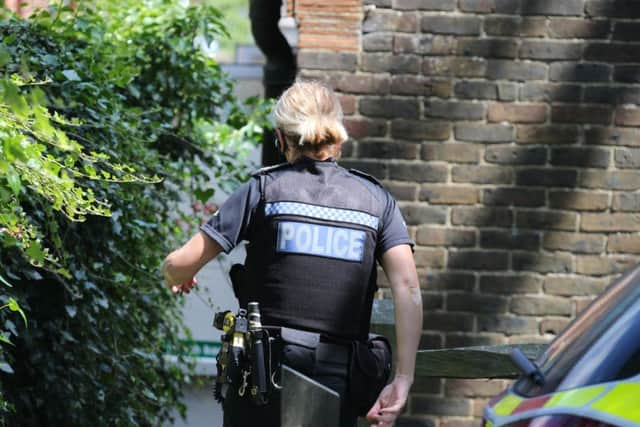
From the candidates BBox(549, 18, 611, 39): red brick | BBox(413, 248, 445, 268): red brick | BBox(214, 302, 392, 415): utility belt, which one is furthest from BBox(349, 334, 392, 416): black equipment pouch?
BBox(549, 18, 611, 39): red brick

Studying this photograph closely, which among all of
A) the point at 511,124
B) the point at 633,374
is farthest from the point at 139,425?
the point at 633,374

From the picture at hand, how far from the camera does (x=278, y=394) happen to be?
364 cm

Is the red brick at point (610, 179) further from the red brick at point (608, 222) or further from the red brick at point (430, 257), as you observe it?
the red brick at point (430, 257)

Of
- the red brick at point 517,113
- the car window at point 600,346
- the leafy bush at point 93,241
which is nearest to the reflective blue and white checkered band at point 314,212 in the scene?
the leafy bush at point 93,241

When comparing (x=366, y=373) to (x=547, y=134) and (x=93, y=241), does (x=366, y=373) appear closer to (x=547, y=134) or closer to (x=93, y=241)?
(x=93, y=241)

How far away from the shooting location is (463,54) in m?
6.28

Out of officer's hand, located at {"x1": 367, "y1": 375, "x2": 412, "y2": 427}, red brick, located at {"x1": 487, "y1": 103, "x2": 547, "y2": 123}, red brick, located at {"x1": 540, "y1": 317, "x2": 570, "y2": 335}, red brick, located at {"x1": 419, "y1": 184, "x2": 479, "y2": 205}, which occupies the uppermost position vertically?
red brick, located at {"x1": 487, "y1": 103, "x2": 547, "y2": 123}

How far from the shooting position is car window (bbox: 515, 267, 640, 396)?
223cm

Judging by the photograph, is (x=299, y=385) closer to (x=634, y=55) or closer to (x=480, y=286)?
(x=480, y=286)

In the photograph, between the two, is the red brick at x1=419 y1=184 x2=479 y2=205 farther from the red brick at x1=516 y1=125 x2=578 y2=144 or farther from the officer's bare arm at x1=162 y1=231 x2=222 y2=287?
the officer's bare arm at x1=162 y1=231 x2=222 y2=287

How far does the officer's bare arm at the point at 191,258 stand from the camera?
384 cm

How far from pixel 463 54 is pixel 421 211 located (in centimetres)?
82

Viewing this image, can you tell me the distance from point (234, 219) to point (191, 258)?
195 mm

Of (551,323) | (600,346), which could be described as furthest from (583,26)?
(600,346)
